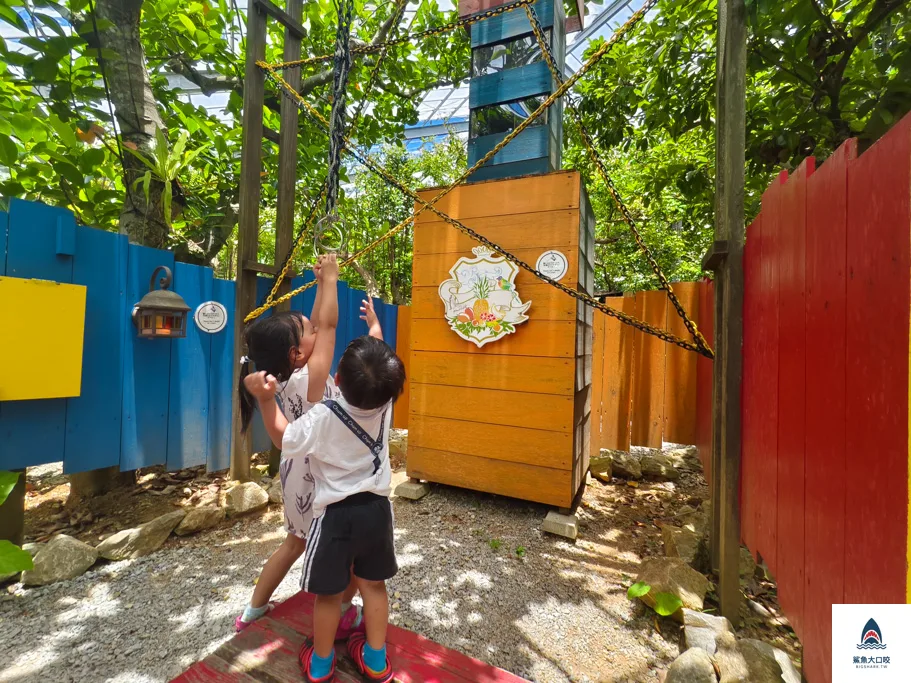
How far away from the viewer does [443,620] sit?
2012 mm

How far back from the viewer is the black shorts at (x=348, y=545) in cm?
140

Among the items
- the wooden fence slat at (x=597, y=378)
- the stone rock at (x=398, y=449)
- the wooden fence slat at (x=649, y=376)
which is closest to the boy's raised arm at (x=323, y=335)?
the stone rock at (x=398, y=449)

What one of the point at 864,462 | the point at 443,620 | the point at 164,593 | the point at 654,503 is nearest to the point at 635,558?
the point at 654,503

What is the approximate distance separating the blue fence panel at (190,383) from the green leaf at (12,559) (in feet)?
3.39

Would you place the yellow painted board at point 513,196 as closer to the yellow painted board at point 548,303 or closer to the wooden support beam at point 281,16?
the yellow painted board at point 548,303

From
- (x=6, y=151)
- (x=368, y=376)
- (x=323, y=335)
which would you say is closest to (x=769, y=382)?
(x=368, y=376)

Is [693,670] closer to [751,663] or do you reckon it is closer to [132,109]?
[751,663]

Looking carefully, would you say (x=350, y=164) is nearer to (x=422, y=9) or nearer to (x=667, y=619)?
(x=422, y=9)

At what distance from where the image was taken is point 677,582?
2.05 metres

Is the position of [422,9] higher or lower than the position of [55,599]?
higher

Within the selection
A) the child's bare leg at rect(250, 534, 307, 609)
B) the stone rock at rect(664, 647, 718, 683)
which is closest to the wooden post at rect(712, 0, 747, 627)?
the stone rock at rect(664, 647, 718, 683)

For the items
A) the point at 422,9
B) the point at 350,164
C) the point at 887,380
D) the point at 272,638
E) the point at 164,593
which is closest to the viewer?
the point at 887,380

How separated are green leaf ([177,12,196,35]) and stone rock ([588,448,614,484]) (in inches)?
220

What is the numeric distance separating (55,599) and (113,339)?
1.38 m
